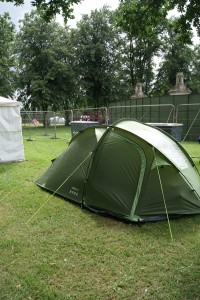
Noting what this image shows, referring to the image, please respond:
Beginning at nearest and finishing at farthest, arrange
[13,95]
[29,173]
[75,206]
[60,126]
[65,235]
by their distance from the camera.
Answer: [65,235] → [75,206] → [29,173] → [60,126] → [13,95]

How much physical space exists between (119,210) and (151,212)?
1.71ft

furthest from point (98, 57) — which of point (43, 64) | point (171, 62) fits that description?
point (171, 62)

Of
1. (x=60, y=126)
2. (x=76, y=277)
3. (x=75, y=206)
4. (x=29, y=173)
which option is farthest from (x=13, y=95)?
(x=76, y=277)

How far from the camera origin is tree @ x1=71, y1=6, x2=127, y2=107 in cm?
3334

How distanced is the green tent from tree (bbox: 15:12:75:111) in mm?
25706

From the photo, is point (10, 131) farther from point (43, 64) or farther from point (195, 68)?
point (195, 68)

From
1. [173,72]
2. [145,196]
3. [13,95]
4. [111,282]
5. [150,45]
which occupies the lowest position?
[111,282]

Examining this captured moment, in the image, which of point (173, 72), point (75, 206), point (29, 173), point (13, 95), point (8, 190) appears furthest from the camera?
point (173, 72)

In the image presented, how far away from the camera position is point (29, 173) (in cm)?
845

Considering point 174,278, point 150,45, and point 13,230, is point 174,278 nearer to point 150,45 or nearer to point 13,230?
point 13,230

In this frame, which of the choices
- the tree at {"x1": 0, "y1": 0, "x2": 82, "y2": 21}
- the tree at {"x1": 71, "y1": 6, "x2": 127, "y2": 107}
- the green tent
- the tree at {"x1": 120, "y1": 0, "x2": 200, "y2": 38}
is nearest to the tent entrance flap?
A: the green tent

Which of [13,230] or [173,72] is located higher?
[173,72]

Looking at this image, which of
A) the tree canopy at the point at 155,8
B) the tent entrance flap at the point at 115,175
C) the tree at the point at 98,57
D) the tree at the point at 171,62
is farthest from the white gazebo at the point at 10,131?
the tree at the point at 171,62

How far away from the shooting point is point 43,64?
3159cm
